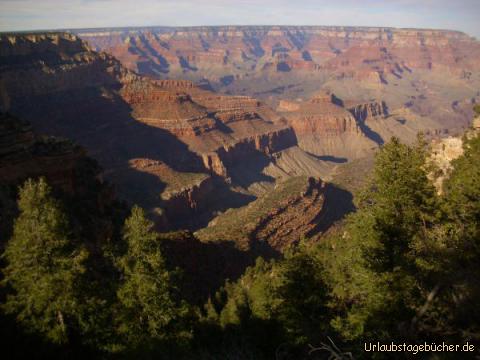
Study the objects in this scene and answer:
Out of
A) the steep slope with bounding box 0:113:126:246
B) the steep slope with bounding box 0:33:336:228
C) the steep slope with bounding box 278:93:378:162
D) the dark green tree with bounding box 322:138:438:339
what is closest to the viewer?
the dark green tree with bounding box 322:138:438:339

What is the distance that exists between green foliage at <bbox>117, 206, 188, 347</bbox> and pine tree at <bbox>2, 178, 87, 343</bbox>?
2118 mm

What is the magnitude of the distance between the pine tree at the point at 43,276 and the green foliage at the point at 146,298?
2118 millimetres

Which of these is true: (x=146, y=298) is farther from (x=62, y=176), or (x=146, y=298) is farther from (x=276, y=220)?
(x=276, y=220)

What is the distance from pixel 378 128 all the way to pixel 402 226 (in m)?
151

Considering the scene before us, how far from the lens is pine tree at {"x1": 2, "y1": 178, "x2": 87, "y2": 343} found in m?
17.4

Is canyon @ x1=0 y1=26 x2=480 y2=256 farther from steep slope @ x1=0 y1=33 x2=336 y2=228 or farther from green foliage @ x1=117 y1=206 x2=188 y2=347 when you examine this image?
green foliage @ x1=117 y1=206 x2=188 y2=347

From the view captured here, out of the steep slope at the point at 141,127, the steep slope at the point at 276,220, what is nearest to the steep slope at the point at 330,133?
the steep slope at the point at 141,127

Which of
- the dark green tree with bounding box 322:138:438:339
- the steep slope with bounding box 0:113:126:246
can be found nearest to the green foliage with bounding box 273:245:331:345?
the dark green tree with bounding box 322:138:438:339

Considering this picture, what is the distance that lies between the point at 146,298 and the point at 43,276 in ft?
14.3

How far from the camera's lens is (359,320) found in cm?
1844

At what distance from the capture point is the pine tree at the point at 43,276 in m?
17.4

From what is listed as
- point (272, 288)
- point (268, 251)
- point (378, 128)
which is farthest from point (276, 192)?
point (378, 128)

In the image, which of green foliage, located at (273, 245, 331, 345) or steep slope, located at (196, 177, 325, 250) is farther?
steep slope, located at (196, 177, 325, 250)

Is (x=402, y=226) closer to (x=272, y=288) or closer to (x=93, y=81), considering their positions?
(x=272, y=288)
